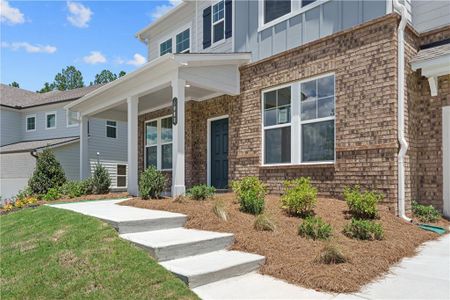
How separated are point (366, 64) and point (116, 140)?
18587 mm

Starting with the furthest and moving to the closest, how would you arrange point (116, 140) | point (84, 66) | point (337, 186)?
point (84, 66)
point (116, 140)
point (337, 186)

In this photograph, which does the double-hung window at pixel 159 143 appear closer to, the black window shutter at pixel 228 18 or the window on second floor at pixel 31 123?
the black window shutter at pixel 228 18

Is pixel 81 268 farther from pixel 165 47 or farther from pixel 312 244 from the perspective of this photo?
pixel 165 47

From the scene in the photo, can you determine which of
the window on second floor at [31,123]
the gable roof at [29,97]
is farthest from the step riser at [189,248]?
the window on second floor at [31,123]

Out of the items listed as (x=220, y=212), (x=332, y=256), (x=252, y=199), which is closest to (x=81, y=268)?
(x=220, y=212)

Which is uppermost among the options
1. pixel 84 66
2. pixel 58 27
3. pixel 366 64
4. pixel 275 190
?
pixel 84 66

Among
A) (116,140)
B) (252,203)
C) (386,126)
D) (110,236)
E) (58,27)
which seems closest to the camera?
(110,236)

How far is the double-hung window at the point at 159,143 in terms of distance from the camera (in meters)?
12.8

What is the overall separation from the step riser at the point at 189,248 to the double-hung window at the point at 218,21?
24.5ft

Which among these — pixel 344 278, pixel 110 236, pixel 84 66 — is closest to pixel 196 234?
pixel 110 236

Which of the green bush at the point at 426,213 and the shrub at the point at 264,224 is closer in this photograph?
the shrub at the point at 264,224

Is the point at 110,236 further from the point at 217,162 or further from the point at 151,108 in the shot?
the point at 151,108

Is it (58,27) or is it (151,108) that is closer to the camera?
(58,27)

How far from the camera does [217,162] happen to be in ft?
35.3
